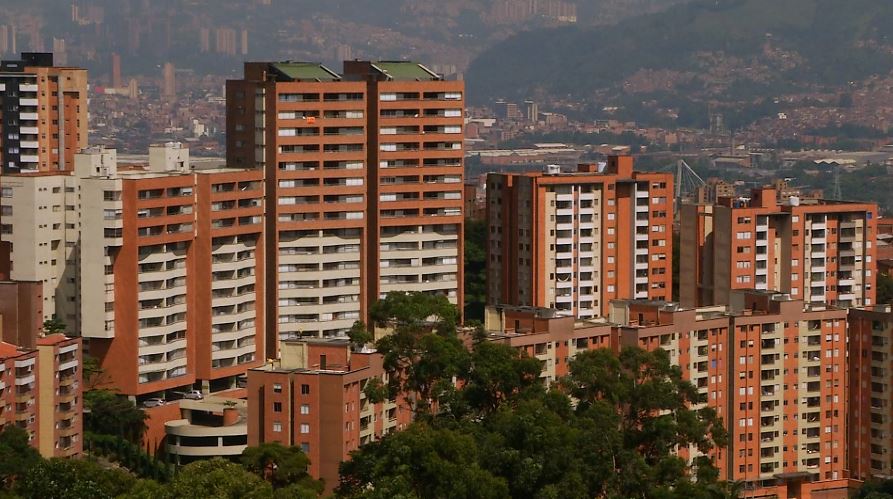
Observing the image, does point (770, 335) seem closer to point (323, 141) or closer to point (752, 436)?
point (752, 436)

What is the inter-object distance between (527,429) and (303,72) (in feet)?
57.8

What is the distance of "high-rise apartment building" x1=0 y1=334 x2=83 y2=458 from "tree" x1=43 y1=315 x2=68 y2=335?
3280mm

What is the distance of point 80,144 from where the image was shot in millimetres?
61000

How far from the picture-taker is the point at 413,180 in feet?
165

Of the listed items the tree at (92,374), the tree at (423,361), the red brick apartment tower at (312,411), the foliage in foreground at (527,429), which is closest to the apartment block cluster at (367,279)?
the red brick apartment tower at (312,411)

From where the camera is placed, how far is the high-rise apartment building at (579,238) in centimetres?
5084

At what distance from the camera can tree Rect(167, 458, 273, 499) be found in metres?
30.2

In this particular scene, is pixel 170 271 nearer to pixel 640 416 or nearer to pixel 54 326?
pixel 54 326

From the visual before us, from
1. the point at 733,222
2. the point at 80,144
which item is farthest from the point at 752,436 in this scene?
the point at 80,144

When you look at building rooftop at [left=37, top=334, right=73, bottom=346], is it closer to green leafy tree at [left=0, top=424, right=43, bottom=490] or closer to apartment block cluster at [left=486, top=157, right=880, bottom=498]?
green leafy tree at [left=0, top=424, right=43, bottom=490]

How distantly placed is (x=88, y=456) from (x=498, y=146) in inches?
5130

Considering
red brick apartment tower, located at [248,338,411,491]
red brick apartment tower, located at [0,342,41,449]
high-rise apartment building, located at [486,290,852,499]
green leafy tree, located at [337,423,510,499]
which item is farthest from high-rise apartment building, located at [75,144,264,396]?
green leafy tree, located at [337,423,510,499]

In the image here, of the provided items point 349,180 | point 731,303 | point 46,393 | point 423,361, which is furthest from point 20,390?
point 731,303

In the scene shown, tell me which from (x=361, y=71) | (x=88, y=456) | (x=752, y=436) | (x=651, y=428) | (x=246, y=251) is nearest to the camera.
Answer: (x=651, y=428)
